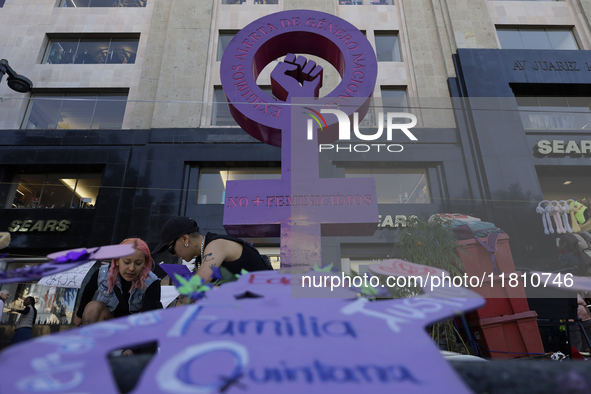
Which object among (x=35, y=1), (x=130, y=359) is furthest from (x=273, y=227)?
(x=35, y=1)

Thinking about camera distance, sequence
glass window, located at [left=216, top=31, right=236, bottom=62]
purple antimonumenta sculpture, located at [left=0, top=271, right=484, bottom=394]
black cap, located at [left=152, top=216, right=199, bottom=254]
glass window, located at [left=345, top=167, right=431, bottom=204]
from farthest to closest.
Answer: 1. glass window, located at [left=216, top=31, right=236, bottom=62]
2. glass window, located at [left=345, top=167, right=431, bottom=204]
3. black cap, located at [left=152, top=216, right=199, bottom=254]
4. purple antimonumenta sculpture, located at [left=0, top=271, right=484, bottom=394]

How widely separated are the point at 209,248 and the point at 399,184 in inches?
425

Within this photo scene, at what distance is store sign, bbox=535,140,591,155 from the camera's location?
12.0 m

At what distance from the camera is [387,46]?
47.9 feet

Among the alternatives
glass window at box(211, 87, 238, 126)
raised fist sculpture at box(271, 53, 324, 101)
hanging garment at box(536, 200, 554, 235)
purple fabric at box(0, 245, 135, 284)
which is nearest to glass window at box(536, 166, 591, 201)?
hanging garment at box(536, 200, 554, 235)

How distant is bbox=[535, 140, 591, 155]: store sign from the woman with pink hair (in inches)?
537

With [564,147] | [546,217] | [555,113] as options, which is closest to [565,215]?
[546,217]

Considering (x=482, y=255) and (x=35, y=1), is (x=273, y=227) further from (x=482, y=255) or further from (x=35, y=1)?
(x=35, y=1)

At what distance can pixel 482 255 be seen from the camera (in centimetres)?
532

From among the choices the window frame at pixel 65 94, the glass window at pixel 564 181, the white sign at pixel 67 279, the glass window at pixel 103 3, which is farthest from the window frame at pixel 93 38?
the glass window at pixel 564 181

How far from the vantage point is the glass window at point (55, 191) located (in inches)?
480

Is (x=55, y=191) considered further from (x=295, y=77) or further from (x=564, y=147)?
(x=564, y=147)

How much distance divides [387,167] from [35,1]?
17095mm

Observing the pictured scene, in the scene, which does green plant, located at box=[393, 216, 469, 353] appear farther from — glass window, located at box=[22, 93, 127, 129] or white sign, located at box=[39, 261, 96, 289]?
glass window, located at box=[22, 93, 127, 129]
